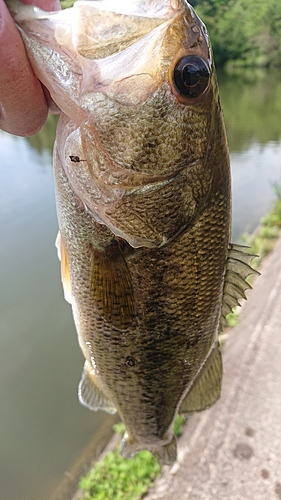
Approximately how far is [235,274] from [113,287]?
1.72 ft

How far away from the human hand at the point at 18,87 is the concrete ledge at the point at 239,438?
2.65 metres

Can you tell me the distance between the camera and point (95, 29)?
3.33 feet

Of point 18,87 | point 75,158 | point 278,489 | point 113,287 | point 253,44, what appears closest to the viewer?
point 18,87

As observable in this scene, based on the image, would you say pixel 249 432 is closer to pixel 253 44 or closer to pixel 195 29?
pixel 195 29

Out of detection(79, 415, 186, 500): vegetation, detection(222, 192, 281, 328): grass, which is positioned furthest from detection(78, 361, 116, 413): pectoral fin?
detection(222, 192, 281, 328): grass

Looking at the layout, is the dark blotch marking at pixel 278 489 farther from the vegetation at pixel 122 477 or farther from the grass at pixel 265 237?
the grass at pixel 265 237

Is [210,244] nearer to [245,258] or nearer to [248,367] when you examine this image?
[245,258]

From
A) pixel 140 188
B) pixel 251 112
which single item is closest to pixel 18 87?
pixel 140 188

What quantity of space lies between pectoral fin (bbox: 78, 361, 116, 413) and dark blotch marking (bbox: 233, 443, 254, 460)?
1429 mm

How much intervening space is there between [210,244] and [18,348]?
Answer: 4.73m

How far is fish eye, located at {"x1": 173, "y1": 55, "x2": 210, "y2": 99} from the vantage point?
3.52ft

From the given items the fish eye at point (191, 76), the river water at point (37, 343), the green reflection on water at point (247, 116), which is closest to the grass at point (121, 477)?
the river water at point (37, 343)

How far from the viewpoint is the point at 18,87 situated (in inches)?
40.9

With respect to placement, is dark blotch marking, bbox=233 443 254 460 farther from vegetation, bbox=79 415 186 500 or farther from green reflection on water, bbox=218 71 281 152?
green reflection on water, bbox=218 71 281 152
